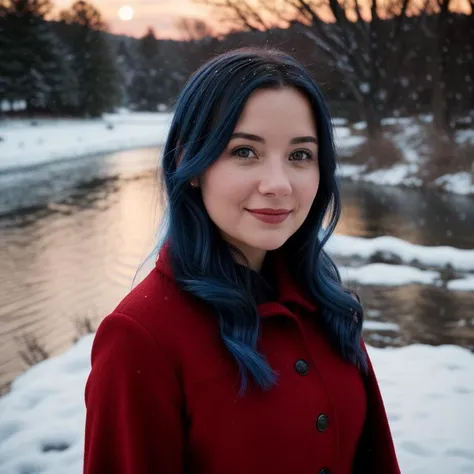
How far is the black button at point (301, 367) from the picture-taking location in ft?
4.78

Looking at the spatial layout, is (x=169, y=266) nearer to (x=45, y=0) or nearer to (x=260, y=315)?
(x=260, y=315)

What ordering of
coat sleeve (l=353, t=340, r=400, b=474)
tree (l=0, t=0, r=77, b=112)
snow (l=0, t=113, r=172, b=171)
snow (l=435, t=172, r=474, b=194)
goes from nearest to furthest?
coat sleeve (l=353, t=340, r=400, b=474) → snow (l=435, t=172, r=474, b=194) → snow (l=0, t=113, r=172, b=171) → tree (l=0, t=0, r=77, b=112)

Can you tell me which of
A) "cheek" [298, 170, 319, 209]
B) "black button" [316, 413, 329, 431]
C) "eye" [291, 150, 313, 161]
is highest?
"eye" [291, 150, 313, 161]

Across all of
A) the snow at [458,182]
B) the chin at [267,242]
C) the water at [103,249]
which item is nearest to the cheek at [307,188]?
the chin at [267,242]

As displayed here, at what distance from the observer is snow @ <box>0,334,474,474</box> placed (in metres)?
3.31

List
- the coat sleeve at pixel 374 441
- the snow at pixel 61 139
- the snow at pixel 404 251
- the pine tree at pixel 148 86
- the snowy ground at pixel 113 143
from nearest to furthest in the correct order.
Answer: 1. the coat sleeve at pixel 374 441
2. the snow at pixel 404 251
3. the snowy ground at pixel 113 143
4. the snow at pixel 61 139
5. the pine tree at pixel 148 86

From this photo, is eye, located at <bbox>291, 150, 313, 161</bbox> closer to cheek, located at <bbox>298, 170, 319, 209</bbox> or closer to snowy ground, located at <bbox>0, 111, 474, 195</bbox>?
cheek, located at <bbox>298, 170, 319, 209</bbox>

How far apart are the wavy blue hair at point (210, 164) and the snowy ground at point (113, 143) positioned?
35.7 ft

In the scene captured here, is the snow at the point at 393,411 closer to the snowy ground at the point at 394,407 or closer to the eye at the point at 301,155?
the snowy ground at the point at 394,407

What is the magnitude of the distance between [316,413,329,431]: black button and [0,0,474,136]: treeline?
3.44 ft

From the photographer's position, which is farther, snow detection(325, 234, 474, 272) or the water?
snow detection(325, 234, 474, 272)

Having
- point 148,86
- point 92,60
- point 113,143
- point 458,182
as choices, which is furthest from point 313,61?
point 148,86

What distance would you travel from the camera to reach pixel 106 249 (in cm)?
856

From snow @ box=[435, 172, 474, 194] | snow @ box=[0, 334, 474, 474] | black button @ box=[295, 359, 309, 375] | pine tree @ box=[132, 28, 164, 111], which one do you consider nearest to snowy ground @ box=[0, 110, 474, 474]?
snow @ box=[0, 334, 474, 474]
